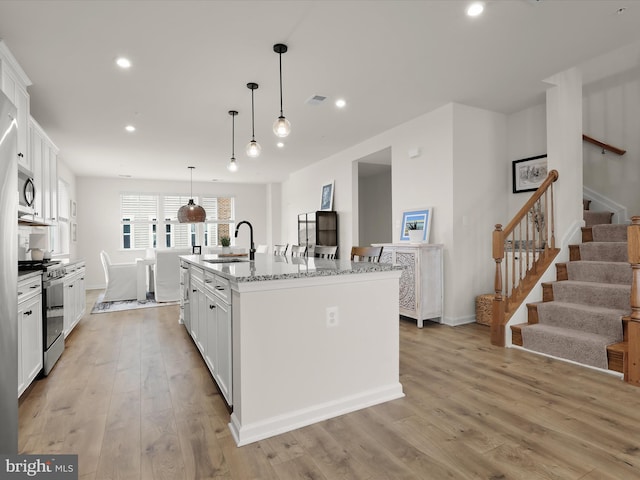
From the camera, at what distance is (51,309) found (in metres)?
3.19

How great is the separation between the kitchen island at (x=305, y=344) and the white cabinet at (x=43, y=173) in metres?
2.79

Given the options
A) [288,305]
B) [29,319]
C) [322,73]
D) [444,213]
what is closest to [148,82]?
[322,73]

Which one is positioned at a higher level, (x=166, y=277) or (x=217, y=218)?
(x=217, y=218)

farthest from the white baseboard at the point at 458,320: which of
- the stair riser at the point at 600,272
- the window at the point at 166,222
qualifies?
the window at the point at 166,222

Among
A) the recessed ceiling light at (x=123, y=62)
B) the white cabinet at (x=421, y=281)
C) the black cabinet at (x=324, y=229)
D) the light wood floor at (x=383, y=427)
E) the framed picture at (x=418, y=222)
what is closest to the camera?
the light wood floor at (x=383, y=427)

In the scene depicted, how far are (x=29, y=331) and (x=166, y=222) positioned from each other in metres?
7.55

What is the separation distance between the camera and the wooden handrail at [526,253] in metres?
3.64

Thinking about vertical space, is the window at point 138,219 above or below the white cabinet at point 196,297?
above

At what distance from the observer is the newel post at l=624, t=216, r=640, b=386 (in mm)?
2676

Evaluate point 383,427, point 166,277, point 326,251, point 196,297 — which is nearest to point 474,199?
point 326,251

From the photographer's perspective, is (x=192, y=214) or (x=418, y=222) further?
(x=192, y=214)

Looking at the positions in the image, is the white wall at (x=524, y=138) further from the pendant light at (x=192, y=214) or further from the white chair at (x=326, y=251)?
the pendant light at (x=192, y=214)

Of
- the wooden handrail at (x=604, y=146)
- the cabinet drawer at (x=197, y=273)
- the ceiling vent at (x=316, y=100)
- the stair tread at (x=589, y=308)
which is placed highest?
the ceiling vent at (x=316, y=100)

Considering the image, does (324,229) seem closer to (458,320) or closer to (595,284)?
(458,320)
